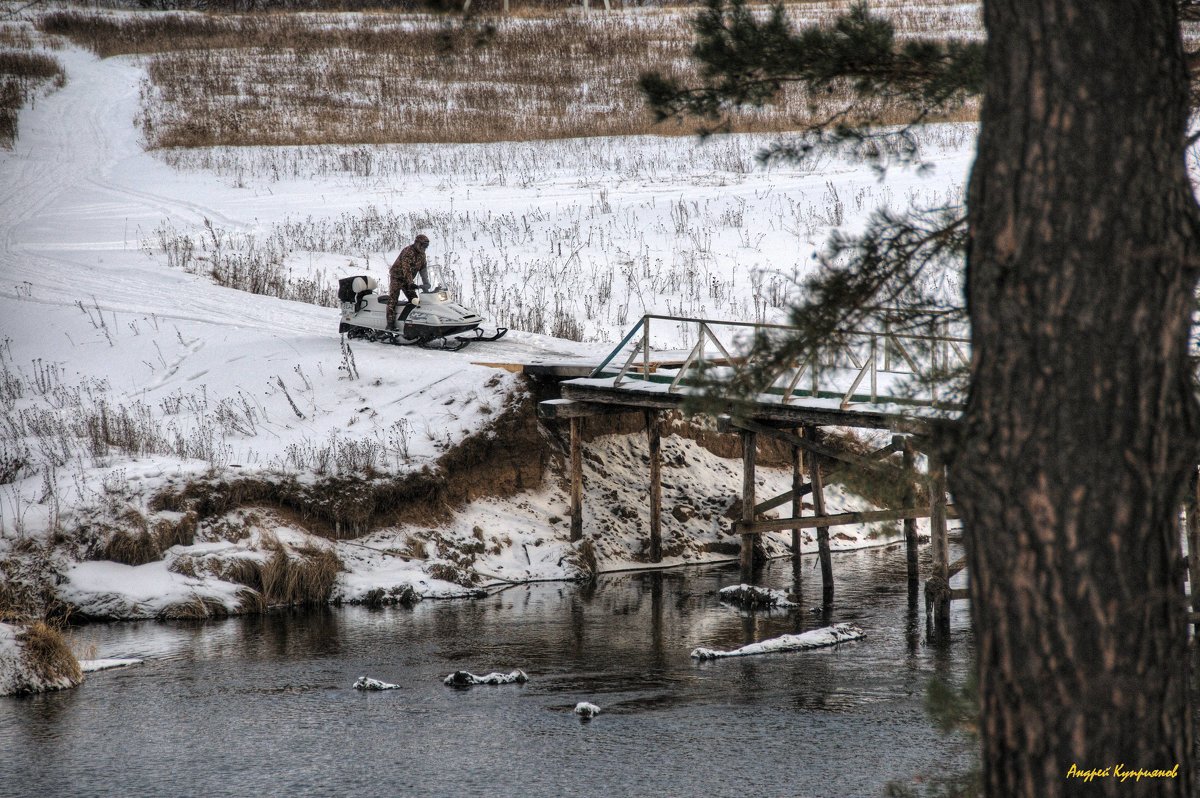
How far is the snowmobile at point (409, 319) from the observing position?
20328 mm

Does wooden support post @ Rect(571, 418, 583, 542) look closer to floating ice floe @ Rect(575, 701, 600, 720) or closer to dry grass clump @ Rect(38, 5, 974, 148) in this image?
floating ice floe @ Rect(575, 701, 600, 720)

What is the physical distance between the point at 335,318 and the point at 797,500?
932cm

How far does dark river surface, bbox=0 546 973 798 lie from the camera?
10523 millimetres

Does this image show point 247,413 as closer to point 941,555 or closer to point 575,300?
point 575,300

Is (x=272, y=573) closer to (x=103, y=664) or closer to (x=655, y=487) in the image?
(x=103, y=664)

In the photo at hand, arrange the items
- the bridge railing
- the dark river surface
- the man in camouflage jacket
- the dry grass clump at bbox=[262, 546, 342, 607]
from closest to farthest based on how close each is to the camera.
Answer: the bridge railing < the dark river surface < the dry grass clump at bbox=[262, 546, 342, 607] < the man in camouflage jacket

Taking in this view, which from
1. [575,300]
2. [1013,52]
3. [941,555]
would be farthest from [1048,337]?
[575,300]

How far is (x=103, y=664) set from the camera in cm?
1423

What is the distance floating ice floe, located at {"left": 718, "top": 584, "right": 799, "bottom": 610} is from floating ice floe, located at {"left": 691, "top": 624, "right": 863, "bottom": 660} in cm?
180

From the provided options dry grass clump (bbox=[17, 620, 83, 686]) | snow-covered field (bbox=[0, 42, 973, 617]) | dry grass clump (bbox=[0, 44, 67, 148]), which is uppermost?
dry grass clump (bbox=[0, 44, 67, 148])

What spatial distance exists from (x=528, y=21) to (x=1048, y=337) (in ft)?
177

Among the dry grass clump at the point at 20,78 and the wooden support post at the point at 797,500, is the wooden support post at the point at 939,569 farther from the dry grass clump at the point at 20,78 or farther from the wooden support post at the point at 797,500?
the dry grass clump at the point at 20,78

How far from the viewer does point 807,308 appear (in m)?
5.91

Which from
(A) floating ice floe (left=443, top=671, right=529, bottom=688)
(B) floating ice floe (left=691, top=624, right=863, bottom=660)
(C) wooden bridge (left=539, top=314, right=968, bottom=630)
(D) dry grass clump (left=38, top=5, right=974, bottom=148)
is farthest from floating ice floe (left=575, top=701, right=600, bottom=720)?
(D) dry grass clump (left=38, top=5, right=974, bottom=148)
